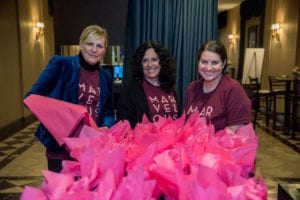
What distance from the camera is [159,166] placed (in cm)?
62

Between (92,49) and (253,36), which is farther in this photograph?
(253,36)

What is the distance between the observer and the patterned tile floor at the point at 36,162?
346 cm

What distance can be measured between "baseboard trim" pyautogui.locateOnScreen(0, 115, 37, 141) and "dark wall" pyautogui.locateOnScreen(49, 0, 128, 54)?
3198 mm

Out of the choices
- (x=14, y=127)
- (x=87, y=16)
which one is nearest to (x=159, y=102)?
(x=87, y=16)

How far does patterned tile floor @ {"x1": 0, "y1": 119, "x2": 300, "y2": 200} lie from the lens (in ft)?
11.3

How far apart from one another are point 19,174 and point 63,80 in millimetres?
2495

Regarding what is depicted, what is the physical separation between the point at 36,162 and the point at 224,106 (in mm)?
3359

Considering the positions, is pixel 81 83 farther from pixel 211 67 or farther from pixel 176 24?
pixel 176 24

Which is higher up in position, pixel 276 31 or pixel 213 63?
pixel 276 31

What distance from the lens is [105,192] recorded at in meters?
0.54

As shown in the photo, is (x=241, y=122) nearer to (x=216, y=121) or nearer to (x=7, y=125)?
(x=216, y=121)

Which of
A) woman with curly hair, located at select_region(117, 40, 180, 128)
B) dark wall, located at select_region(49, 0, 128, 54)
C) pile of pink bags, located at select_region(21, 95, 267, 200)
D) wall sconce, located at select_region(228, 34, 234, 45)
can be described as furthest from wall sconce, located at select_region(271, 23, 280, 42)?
pile of pink bags, located at select_region(21, 95, 267, 200)

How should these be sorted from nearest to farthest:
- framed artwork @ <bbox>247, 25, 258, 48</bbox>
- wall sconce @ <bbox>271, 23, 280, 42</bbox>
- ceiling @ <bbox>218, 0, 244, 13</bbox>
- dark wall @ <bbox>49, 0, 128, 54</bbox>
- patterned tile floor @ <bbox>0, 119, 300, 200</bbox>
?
dark wall @ <bbox>49, 0, 128, 54</bbox>
patterned tile floor @ <bbox>0, 119, 300, 200</bbox>
wall sconce @ <bbox>271, 23, 280, 42</bbox>
framed artwork @ <bbox>247, 25, 258, 48</bbox>
ceiling @ <bbox>218, 0, 244, 13</bbox>

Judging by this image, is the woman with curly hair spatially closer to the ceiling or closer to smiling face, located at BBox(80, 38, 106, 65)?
smiling face, located at BBox(80, 38, 106, 65)
